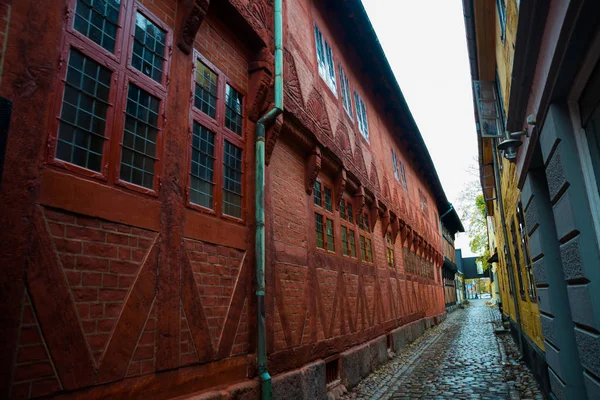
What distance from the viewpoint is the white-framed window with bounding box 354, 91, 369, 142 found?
1158 centimetres

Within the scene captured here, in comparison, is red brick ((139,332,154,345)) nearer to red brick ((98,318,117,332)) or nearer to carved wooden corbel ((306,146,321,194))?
red brick ((98,318,117,332))

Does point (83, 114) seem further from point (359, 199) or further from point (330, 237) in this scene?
point (359, 199)

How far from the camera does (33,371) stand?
267 cm

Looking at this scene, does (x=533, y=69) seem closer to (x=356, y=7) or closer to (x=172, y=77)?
(x=172, y=77)

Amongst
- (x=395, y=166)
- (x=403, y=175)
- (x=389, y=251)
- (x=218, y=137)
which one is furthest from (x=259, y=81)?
(x=403, y=175)

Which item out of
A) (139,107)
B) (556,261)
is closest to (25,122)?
(139,107)

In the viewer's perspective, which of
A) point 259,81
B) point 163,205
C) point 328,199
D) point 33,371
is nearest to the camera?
point 33,371

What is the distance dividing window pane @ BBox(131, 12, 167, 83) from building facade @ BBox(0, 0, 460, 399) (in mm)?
20

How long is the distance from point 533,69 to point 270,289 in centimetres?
404

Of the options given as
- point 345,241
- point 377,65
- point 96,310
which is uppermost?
point 377,65

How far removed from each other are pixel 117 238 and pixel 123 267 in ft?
0.80

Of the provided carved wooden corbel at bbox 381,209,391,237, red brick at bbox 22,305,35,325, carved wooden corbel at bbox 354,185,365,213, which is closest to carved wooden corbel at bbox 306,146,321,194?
carved wooden corbel at bbox 354,185,365,213

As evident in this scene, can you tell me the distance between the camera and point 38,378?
269 centimetres

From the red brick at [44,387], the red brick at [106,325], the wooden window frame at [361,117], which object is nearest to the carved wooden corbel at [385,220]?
the wooden window frame at [361,117]
